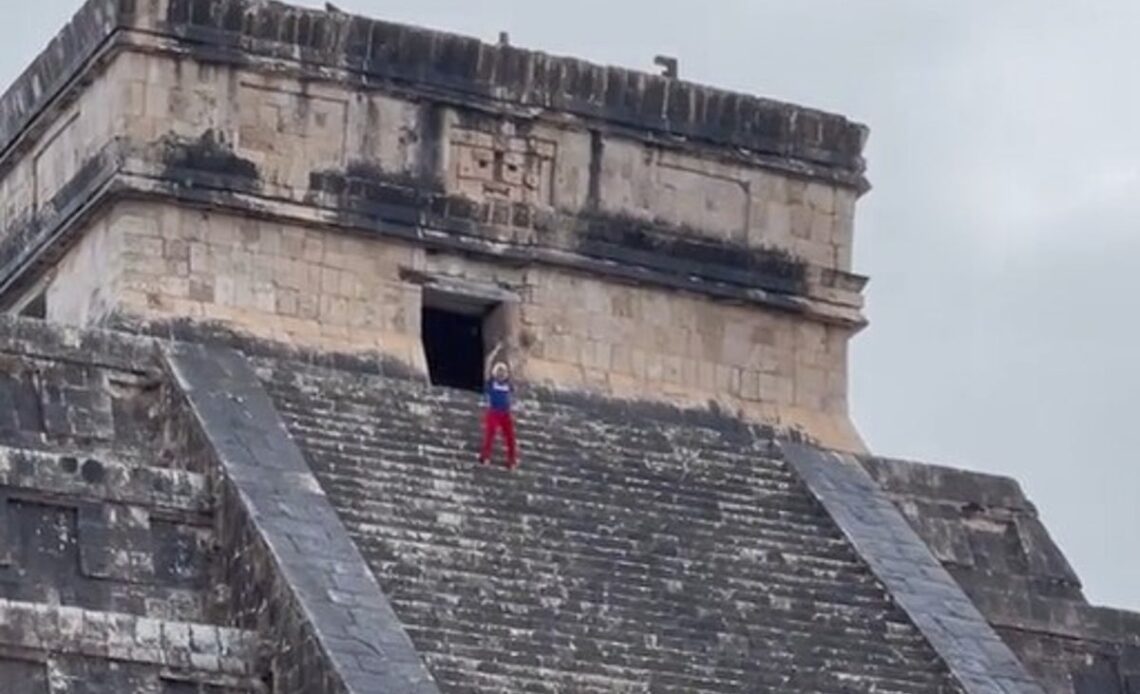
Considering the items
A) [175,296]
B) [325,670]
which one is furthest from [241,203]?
[325,670]

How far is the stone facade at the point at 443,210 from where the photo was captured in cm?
2561

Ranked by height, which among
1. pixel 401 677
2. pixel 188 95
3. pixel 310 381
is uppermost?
pixel 188 95

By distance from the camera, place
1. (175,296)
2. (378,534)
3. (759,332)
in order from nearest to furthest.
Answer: (378,534) → (175,296) → (759,332)

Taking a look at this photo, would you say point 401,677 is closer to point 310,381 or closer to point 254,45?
point 310,381

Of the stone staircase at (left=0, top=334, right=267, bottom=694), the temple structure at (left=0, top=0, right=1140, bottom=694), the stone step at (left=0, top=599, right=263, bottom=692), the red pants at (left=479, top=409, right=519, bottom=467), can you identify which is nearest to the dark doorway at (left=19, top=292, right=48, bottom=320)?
the temple structure at (left=0, top=0, right=1140, bottom=694)

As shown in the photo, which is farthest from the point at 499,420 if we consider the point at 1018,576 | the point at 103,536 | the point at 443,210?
the point at 1018,576

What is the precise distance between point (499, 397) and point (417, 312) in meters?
1.57

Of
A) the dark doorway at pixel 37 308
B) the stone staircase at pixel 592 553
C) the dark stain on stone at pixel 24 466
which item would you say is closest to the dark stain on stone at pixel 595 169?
the stone staircase at pixel 592 553

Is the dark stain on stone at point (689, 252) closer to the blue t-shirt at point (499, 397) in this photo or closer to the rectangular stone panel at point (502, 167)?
the rectangular stone panel at point (502, 167)

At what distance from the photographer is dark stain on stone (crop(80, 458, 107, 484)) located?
75.9 ft

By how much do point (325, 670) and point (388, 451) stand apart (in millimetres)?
2493

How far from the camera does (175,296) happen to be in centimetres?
2544

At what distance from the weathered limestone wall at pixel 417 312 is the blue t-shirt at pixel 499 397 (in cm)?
119

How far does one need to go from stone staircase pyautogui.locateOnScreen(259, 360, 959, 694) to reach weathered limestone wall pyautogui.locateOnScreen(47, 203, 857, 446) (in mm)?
545
